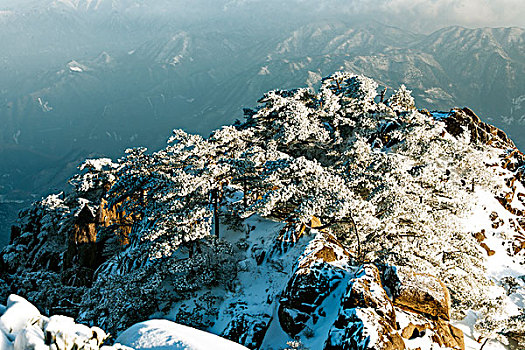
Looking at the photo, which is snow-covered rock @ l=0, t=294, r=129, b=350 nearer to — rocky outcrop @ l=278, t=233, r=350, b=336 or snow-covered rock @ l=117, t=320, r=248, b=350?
snow-covered rock @ l=117, t=320, r=248, b=350

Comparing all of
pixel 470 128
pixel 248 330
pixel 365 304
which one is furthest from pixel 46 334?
pixel 470 128

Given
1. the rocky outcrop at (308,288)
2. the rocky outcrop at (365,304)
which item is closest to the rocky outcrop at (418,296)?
the rocky outcrop at (365,304)

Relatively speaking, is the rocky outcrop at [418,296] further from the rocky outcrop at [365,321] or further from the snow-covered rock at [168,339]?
the snow-covered rock at [168,339]

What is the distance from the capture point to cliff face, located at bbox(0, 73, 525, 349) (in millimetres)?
17844

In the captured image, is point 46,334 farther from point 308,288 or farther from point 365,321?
point 308,288

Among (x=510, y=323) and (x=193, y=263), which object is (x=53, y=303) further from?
(x=510, y=323)

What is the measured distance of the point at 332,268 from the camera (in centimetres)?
1972

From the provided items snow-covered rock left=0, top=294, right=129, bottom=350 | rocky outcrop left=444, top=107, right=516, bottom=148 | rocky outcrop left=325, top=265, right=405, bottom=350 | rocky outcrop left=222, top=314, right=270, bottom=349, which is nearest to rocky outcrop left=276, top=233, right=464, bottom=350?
rocky outcrop left=325, top=265, right=405, bottom=350

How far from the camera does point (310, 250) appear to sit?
2095 centimetres

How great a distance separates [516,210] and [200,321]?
1790 inches

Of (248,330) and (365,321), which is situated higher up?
(365,321)

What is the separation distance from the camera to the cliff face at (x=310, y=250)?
17844 mm

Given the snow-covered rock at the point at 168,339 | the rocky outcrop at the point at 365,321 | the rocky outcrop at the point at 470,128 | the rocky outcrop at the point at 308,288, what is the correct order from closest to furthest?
the snow-covered rock at the point at 168,339 → the rocky outcrop at the point at 365,321 → the rocky outcrop at the point at 308,288 → the rocky outcrop at the point at 470,128

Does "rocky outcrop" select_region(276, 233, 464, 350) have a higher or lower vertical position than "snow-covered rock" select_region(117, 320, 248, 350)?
lower
